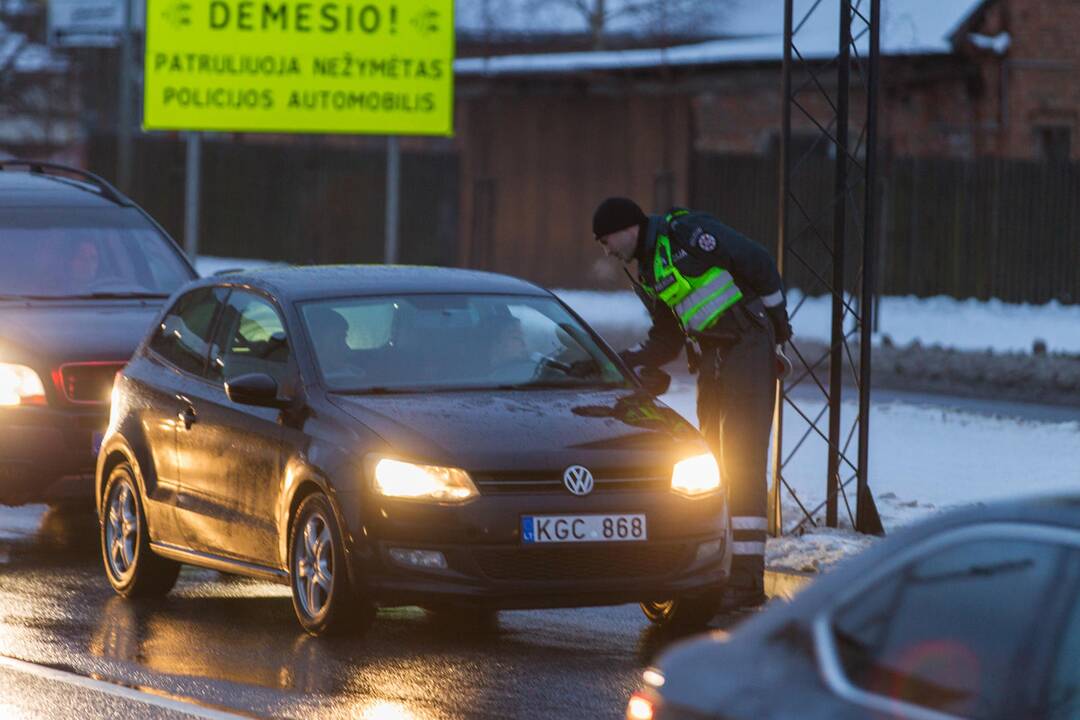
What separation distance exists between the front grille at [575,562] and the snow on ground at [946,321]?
18451 millimetres

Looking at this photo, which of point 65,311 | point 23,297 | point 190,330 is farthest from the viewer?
point 23,297

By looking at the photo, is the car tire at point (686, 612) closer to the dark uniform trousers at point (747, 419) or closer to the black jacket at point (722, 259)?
the dark uniform trousers at point (747, 419)

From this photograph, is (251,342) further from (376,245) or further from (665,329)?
(376,245)

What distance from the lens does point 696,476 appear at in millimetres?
8719

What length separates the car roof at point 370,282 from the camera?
960 centimetres

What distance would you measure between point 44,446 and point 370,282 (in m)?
2.55

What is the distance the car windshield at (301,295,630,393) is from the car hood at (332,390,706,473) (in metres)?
0.18

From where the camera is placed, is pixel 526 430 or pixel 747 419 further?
pixel 747 419

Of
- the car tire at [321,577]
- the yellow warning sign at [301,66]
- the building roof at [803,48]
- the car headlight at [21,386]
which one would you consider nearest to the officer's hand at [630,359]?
the car tire at [321,577]

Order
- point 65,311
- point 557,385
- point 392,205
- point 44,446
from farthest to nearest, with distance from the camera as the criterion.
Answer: point 392,205
point 65,311
point 44,446
point 557,385

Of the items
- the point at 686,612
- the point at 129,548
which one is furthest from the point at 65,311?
the point at 686,612

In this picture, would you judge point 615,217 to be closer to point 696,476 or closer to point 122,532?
point 696,476

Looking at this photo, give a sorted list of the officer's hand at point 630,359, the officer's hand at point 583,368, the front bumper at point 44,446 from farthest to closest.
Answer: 1. the front bumper at point 44,446
2. the officer's hand at point 630,359
3. the officer's hand at point 583,368

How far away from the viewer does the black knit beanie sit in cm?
981
